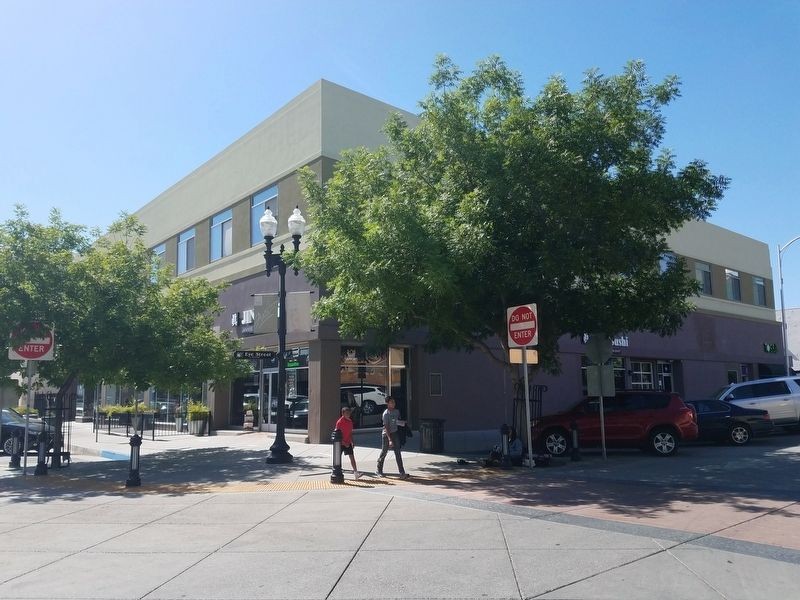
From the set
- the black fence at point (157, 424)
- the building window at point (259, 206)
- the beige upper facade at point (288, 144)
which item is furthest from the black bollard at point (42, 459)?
the beige upper facade at point (288, 144)

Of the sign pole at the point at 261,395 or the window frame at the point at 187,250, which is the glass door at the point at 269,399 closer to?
the sign pole at the point at 261,395

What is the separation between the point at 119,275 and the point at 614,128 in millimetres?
11898

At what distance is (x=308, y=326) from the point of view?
68.5 ft

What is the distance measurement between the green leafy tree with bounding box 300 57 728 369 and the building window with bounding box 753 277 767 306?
2807 cm

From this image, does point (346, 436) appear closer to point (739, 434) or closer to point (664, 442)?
point (664, 442)

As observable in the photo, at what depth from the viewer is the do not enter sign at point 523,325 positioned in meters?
13.3

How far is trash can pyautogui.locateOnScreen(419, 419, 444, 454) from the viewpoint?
699 inches

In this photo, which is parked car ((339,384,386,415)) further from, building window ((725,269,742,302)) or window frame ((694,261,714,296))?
building window ((725,269,742,302))

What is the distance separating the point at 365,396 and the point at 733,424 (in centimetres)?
1101

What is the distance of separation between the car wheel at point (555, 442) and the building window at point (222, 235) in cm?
1501

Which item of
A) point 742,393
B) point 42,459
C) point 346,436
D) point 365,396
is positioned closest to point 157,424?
point 365,396

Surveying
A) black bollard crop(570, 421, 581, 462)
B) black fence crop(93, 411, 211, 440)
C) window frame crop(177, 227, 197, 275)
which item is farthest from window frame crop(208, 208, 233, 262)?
black bollard crop(570, 421, 581, 462)

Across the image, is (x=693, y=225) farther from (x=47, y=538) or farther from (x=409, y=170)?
(x=47, y=538)

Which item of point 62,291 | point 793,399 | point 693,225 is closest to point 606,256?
point 793,399
